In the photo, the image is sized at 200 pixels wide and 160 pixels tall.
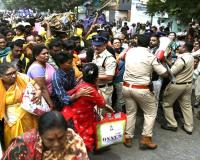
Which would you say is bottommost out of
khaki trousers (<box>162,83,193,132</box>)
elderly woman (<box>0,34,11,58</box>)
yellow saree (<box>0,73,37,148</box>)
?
khaki trousers (<box>162,83,193,132</box>)

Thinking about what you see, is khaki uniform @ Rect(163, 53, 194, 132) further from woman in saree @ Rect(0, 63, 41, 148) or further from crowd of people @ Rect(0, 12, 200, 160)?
woman in saree @ Rect(0, 63, 41, 148)

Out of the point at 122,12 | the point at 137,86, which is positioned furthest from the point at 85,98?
the point at 122,12

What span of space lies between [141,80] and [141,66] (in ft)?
0.67

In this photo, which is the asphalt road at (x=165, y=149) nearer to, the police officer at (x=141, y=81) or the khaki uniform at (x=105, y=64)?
the police officer at (x=141, y=81)

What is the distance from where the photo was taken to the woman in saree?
12.5 ft

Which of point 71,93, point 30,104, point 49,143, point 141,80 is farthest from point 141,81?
point 49,143

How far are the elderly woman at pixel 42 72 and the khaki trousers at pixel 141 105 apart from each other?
49.5 inches

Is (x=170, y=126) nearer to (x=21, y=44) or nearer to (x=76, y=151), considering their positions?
(x=21, y=44)

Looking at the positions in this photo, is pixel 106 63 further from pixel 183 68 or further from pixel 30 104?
pixel 30 104

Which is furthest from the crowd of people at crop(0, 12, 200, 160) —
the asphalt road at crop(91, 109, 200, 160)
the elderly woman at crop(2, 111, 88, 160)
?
the asphalt road at crop(91, 109, 200, 160)

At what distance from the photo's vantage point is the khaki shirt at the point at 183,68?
5.69 meters

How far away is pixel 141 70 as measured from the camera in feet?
16.4

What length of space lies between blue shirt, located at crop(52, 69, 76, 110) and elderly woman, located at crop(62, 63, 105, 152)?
0.09 meters

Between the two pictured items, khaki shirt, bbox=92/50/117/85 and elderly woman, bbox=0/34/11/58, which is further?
elderly woman, bbox=0/34/11/58
